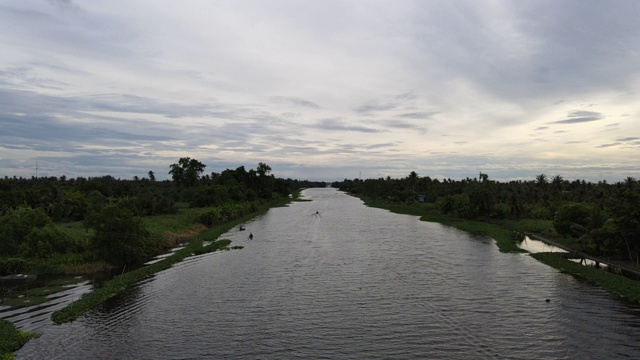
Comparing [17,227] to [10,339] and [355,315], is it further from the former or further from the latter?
[355,315]

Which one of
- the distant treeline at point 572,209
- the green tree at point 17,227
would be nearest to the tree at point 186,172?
the distant treeline at point 572,209

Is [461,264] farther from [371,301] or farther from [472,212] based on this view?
[472,212]

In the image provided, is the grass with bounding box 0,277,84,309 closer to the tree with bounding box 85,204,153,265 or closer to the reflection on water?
the tree with bounding box 85,204,153,265

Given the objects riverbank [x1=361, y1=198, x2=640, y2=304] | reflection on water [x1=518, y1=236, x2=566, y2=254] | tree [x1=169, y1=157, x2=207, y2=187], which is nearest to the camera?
riverbank [x1=361, y1=198, x2=640, y2=304]

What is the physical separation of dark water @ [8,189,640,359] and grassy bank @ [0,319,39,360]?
493 mm

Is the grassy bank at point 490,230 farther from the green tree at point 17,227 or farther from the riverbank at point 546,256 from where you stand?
the green tree at point 17,227

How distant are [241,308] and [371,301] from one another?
8.68 m

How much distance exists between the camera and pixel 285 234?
208 feet

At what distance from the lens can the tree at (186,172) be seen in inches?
5842

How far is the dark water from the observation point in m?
20.9

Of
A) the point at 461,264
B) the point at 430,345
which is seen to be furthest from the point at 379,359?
the point at 461,264

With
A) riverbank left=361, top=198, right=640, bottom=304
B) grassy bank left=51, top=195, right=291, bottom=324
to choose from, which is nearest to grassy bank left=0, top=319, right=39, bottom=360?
grassy bank left=51, top=195, right=291, bottom=324

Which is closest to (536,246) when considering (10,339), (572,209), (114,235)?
(572,209)

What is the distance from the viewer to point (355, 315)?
84.6 ft
